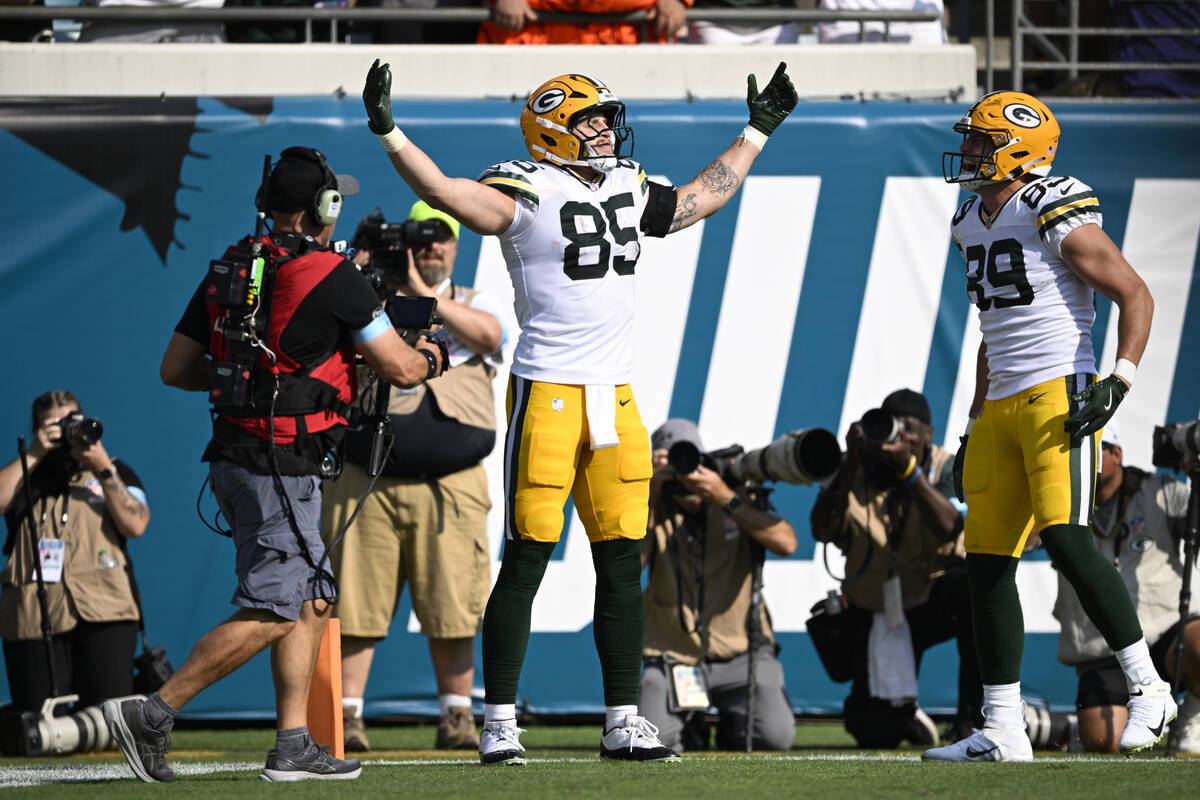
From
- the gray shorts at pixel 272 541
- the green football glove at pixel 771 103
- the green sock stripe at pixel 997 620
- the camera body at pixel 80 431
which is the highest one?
the green football glove at pixel 771 103

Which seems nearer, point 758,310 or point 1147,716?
point 1147,716

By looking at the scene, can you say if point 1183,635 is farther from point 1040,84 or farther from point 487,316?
point 1040,84

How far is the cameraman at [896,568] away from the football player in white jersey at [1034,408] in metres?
1.74

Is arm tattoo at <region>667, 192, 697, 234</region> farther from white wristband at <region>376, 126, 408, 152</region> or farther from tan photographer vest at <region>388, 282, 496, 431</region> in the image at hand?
tan photographer vest at <region>388, 282, 496, 431</region>

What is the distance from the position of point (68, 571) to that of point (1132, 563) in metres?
4.61

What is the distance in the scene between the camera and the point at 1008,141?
4844 mm

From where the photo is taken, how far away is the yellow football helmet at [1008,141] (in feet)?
15.9

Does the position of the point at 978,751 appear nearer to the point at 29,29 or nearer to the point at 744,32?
the point at 744,32

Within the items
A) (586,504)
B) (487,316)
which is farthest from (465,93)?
(586,504)

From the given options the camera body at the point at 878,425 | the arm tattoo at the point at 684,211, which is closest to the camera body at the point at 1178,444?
the camera body at the point at 878,425

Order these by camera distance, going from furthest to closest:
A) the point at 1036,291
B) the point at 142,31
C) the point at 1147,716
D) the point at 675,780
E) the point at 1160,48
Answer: the point at 1160,48 < the point at 142,31 < the point at 1036,291 < the point at 1147,716 < the point at 675,780

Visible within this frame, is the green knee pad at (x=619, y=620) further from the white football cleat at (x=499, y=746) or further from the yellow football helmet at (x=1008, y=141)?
the yellow football helmet at (x=1008, y=141)

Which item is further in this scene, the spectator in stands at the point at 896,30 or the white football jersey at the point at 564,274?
the spectator in stands at the point at 896,30

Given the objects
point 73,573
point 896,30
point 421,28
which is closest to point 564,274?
point 73,573
